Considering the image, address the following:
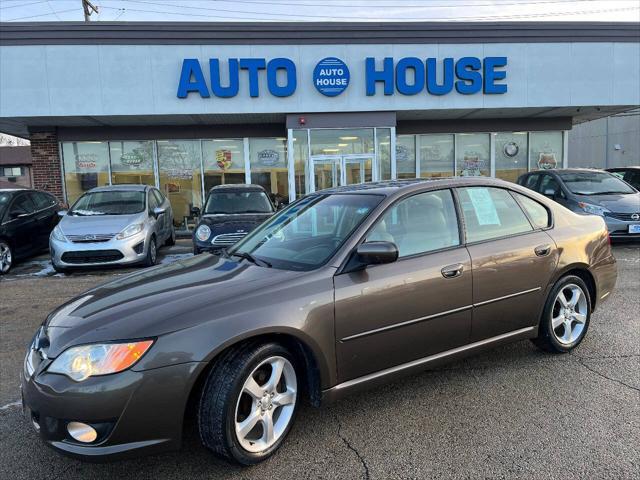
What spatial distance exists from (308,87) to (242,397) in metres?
12.1

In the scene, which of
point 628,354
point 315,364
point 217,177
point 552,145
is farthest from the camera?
point 552,145

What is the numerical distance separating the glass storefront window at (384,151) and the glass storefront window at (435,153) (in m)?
1.71

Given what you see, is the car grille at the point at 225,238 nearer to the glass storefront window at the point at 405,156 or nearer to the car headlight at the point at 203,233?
the car headlight at the point at 203,233

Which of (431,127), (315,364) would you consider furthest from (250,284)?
(431,127)

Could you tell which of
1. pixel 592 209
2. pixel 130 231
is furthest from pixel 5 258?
pixel 592 209

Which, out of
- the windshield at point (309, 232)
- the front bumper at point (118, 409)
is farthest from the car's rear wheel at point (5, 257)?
the front bumper at point (118, 409)

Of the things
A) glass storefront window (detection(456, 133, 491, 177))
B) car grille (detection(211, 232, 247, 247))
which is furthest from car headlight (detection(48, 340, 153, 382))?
glass storefront window (detection(456, 133, 491, 177))

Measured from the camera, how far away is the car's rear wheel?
883cm

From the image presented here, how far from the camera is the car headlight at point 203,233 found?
8281mm

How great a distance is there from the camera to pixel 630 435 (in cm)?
294

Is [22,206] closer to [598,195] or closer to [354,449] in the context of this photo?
[354,449]

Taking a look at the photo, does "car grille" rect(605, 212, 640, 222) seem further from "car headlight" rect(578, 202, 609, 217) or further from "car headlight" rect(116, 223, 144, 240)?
"car headlight" rect(116, 223, 144, 240)

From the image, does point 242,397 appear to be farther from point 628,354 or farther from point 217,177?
point 217,177

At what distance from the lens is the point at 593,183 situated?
10484 millimetres
